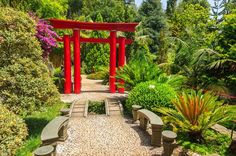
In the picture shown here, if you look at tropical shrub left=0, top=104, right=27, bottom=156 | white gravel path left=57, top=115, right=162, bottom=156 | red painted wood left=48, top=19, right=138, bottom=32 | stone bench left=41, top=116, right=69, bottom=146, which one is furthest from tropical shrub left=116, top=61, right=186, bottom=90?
tropical shrub left=0, top=104, right=27, bottom=156

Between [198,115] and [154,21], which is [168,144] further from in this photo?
[154,21]

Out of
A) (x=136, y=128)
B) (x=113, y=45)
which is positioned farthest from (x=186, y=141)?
(x=113, y=45)

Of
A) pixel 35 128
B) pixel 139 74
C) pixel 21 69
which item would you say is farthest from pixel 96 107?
pixel 21 69

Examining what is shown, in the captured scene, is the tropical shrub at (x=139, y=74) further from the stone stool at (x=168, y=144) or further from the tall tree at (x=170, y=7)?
the tall tree at (x=170, y=7)

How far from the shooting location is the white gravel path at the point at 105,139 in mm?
5699

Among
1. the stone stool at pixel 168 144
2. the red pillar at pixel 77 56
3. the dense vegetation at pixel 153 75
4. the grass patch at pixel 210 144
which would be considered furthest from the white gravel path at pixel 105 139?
the red pillar at pixel 77 56

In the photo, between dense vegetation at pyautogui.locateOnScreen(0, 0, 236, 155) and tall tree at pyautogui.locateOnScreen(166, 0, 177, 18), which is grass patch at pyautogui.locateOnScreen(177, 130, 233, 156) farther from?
tall tree at pyautogui.locateOnScreen(166, 0, 177, 18)

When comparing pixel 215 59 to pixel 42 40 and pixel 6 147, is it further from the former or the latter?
pixel 6 147

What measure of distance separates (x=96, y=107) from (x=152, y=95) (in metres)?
2.85

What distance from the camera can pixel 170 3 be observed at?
108 feet

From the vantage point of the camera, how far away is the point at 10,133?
4746 millimetres

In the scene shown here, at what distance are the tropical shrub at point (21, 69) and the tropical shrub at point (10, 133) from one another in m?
0.97

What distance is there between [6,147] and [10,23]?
136 inches

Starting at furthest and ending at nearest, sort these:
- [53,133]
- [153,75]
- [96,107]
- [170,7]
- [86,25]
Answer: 1. [170,7]
2. [86,25]
3. [96,107]
4. [153,75]
5. [53,133]
